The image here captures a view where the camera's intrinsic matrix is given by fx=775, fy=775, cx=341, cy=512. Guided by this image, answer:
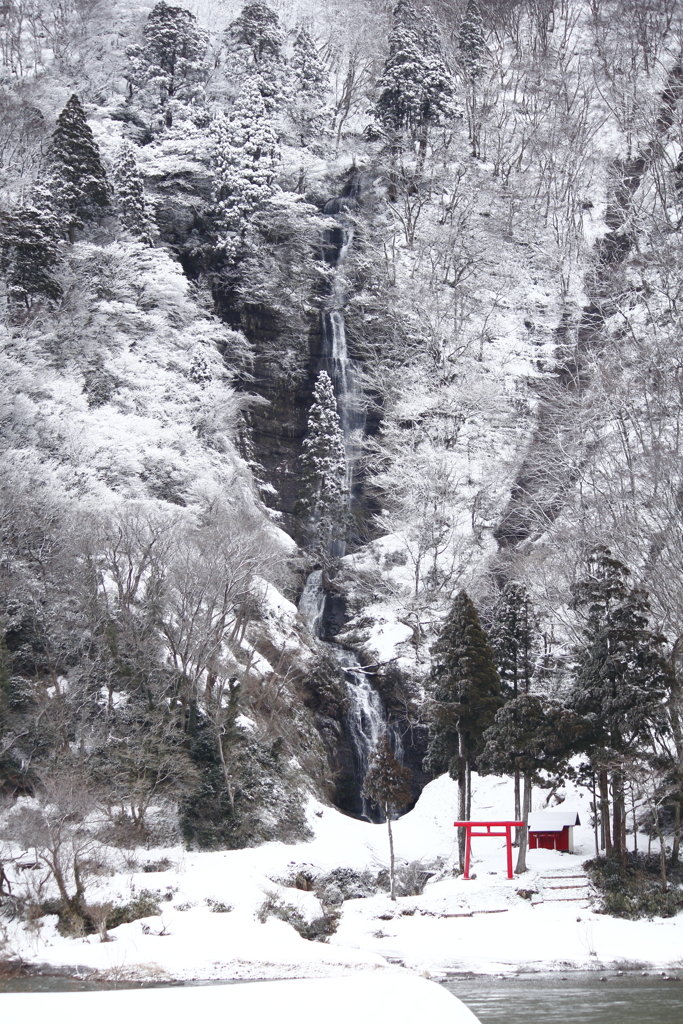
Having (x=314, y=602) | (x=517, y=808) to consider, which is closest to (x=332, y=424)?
(x=314, y=602)

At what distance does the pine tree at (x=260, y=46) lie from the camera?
56719mm

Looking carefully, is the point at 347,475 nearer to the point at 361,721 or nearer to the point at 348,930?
the point at 361,721

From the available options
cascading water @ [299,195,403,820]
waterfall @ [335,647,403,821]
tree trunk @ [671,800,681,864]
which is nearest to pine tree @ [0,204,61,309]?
cascading water @ [299,195,403,820]

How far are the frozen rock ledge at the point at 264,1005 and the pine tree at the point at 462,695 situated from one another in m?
17.8

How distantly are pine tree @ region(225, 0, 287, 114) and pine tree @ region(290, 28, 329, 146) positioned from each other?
1.18m

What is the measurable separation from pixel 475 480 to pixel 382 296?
563 inches

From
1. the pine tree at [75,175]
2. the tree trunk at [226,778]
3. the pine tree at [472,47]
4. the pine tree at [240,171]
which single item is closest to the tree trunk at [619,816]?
the tree trunk at [226,778]

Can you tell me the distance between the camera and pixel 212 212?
46.5 meters

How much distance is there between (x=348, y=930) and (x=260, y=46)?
61.5 meters

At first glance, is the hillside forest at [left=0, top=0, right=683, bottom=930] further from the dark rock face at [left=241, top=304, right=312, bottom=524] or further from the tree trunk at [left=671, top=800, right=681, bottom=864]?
the dark rock face at [left=241, top=304, right=312, bottom=524]

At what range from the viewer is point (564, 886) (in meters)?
18.8

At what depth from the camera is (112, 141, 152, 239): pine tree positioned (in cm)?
4338

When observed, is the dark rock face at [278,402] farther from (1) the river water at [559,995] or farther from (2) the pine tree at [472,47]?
(2) the pine tree at [472,47]

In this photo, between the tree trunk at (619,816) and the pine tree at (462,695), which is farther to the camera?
the pine tree at (462,695)
